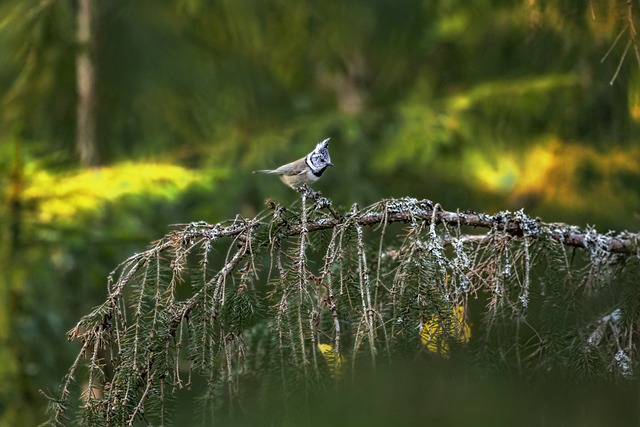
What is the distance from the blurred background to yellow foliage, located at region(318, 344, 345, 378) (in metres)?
2.29

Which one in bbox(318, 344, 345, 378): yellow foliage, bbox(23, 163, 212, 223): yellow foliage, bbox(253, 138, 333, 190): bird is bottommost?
bbox(318, 344, 345, 378): yellow foliage

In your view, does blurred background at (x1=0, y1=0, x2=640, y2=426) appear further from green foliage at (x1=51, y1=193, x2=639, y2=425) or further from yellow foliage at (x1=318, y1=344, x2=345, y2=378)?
yellow foliage at (x1=318, y1=344, x2=345, y2=378)

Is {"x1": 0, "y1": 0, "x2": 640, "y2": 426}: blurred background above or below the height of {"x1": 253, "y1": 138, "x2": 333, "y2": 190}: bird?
above

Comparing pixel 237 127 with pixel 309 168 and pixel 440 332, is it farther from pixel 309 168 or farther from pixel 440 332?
pixel 440 332

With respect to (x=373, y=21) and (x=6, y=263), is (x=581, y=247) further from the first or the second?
(x=373, y=21)

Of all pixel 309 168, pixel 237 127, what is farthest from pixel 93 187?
pixel 237 127

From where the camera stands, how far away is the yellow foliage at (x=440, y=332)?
1666mm

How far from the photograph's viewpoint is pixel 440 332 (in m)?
1.69

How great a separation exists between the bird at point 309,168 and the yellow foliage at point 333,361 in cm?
Answer: 144

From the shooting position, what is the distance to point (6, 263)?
407 cm

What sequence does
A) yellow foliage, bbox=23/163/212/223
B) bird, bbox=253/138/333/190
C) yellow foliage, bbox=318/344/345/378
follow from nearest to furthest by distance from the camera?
yellow foliage, bbox=318/344/345/378, bird, bbox=253/138/333/190, yellow foliage, bbox=23/163/212/223

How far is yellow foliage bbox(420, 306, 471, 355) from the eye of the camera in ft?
5.47

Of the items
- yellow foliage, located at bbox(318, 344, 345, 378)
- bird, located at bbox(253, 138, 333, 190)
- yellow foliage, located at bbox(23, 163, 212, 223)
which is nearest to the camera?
yellow foliage, located at bbox(318, 344, 345, 378)

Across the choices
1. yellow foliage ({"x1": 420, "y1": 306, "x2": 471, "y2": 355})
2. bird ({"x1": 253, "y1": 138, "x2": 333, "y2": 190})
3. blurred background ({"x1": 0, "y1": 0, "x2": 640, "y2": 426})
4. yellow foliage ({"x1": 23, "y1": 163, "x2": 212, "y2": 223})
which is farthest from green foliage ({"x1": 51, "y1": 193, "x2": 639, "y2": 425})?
yellow foliage ({"x1": 23, "y1": 163, "x2": 212, "y2": 223})
